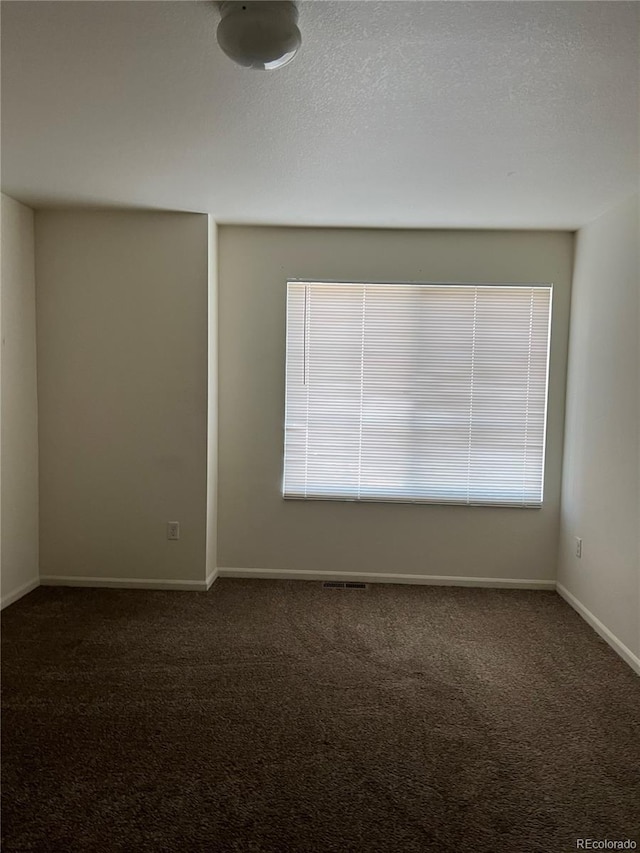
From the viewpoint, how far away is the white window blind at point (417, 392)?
3826 mm

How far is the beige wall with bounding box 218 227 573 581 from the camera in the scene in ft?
12.5

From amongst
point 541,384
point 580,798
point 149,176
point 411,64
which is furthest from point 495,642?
point 149,176

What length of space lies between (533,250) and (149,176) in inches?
100

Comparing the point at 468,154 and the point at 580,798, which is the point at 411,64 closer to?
the point at 468,154

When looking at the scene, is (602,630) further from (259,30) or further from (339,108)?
(259,30)

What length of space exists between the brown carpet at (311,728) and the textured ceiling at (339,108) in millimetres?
2477

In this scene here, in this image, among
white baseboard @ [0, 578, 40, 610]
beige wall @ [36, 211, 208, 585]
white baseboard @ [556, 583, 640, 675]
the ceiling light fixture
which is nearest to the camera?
the ceiling light fixture

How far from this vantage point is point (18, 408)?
3.53 meters

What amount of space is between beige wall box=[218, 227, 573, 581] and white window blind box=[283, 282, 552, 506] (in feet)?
0.31

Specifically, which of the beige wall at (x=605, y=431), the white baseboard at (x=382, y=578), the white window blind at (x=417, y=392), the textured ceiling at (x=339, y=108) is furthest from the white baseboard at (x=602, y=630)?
the textured ceiling at (x=339, y=108)

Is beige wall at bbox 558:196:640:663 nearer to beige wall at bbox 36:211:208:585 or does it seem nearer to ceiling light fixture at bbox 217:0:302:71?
ceiling light fixture at bbox 217:0:302:71

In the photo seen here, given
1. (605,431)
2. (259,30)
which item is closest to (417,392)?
(605,431)

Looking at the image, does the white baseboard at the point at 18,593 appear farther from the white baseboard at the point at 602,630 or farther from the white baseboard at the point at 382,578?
the white baseboard at the point at 602,630

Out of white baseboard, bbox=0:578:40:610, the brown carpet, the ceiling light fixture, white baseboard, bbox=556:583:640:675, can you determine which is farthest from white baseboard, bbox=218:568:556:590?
the ceiling light fixture
